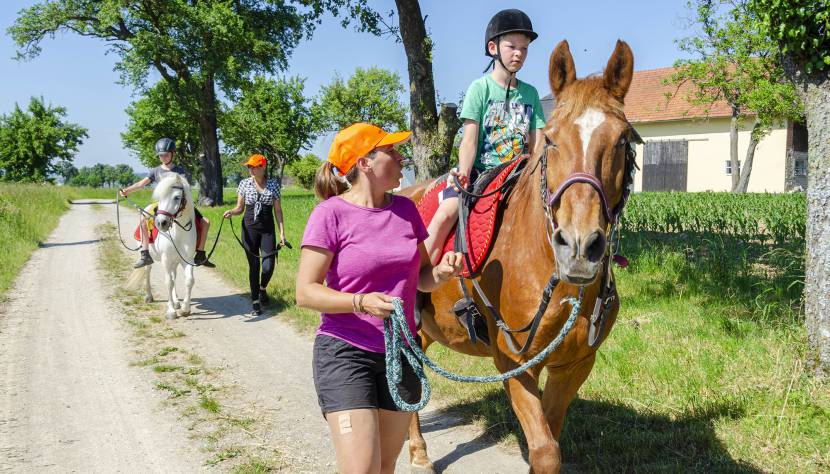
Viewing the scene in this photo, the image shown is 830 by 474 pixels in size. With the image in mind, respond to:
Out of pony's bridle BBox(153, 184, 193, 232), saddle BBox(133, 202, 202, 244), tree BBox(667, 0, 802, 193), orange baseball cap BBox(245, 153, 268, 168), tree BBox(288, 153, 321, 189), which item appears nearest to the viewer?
orange baseball cap BBox(245, 153, 268, 168)

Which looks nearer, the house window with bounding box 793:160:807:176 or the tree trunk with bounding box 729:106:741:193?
the tree trunk with bounding box 729:106:741:193

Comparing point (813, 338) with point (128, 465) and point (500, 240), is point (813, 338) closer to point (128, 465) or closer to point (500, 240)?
point (500, 240)

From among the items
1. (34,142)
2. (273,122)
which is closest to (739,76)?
(273,122)

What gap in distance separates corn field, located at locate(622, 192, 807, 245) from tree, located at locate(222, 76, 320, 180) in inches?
1634

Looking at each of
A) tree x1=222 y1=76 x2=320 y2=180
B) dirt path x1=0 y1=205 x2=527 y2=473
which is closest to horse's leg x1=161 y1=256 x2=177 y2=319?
dirt path x1=0 y1=205 x2=527 y2=473

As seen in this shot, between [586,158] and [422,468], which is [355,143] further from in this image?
[422,468]

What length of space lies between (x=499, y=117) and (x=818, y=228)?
265cm

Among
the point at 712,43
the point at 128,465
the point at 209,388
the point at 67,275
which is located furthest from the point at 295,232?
the point at 712,43

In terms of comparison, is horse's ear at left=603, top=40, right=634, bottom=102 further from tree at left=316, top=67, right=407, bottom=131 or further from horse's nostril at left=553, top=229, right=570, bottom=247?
tree at left=316, top=67, right=407, bottom=131

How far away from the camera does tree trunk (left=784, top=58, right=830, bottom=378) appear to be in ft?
14.4

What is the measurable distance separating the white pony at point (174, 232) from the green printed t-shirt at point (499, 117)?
21.2 ft

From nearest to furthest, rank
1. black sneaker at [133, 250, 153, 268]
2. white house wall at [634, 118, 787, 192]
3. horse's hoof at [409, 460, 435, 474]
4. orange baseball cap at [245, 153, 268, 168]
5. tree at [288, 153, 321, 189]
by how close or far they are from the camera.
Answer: horse's hoof at [409, 460, 435, 474], orange baseball cap at [245, 153, 268, 168], black sneaker at [133, 250, 153, 268], white house wall at [634, 118, 787, 192], tree at [288, 153, 321, 189]

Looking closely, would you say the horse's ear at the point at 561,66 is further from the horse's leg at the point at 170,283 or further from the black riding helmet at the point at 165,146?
the horse's leg at the point at 170,283

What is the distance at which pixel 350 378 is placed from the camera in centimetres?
259
